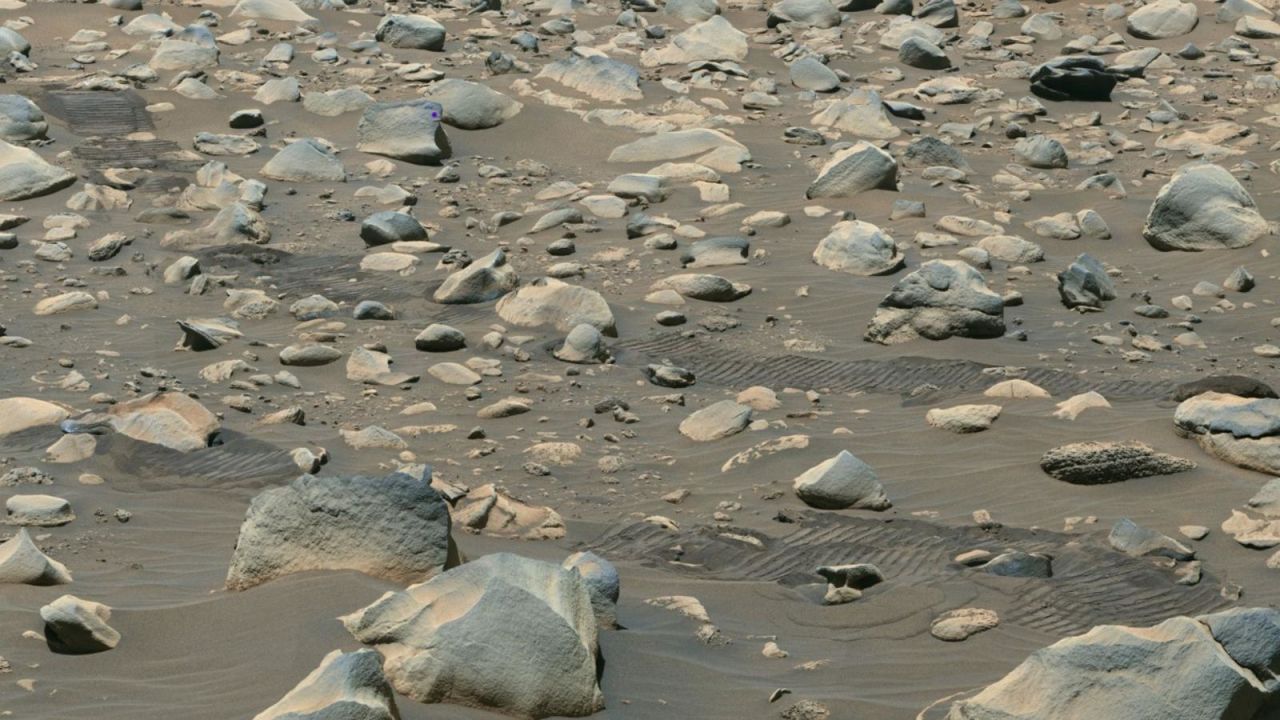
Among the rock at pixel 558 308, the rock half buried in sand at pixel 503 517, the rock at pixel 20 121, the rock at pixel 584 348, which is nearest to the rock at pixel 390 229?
the rock at pixel 558 308

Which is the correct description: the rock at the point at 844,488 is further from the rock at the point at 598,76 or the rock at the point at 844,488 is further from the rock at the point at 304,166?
the rock at the point at 598,76

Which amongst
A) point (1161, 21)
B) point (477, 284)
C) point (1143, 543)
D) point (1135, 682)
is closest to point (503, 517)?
point (1143, 543)

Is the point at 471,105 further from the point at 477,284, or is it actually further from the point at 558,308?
the point at 558,308

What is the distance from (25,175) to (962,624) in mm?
6387

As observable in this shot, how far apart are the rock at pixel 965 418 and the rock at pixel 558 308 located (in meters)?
1.72

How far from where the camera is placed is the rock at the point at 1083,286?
7445mm

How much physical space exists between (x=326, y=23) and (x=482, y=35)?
3.97ft

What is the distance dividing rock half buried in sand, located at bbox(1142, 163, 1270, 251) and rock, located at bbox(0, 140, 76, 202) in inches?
227

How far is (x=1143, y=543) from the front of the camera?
4723mm

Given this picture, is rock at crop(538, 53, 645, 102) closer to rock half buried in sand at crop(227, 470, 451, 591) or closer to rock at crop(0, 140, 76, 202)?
rock at crop(0, 140, 76, 202)

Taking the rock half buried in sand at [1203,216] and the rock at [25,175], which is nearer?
the rock half buried in sand at [1203,216]

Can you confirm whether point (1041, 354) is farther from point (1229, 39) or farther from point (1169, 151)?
point (1229, 39)

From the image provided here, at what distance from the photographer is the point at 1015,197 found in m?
9.03

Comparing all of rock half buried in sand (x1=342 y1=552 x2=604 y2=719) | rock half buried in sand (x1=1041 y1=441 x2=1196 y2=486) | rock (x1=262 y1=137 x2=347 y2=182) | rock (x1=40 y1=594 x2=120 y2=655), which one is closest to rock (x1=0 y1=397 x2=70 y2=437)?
rock (x1=40 y1=594 x2=120 y2=655)
